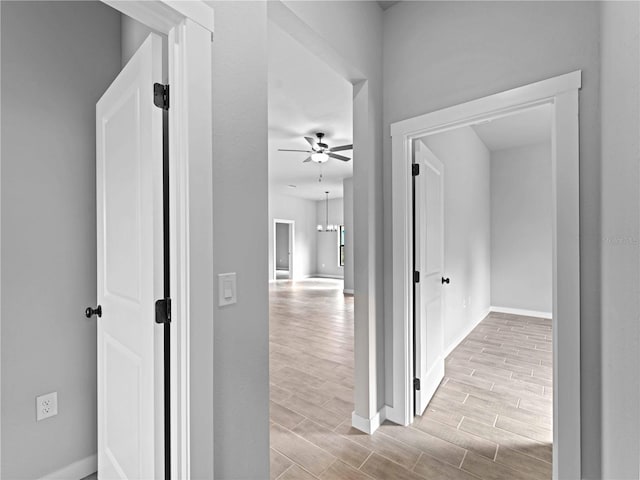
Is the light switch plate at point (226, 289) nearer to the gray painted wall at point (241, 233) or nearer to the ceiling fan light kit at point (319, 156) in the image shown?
the gray painted wall at point (241, 233)

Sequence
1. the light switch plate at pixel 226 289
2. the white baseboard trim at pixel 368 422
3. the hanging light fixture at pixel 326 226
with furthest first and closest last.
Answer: the hanging light fixture at pixel 326 226, the white baseboard trim at pixel 368 422, the light switch plate at pixel 226 289

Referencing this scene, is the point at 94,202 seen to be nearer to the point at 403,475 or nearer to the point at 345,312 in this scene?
the point at 403,475

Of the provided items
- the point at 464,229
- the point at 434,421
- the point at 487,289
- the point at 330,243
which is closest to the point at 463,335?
the point at 464,229

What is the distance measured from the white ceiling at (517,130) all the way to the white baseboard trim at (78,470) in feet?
17.1

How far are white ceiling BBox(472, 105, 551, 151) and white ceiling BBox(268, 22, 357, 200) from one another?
209 centimetres

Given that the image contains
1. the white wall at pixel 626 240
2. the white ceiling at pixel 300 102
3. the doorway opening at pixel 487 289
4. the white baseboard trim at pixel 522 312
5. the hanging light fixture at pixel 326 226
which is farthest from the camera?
the hanging light fixture at pixel 326 226

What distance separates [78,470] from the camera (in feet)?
5.95

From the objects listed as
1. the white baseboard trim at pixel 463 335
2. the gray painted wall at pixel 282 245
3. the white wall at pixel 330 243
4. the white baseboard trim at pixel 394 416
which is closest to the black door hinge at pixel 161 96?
the white baseboard trim at pixel 394 416

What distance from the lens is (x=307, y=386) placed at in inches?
118

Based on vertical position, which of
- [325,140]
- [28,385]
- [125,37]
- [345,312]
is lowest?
[345,312]

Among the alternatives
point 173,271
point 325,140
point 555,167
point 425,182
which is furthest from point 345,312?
point 173,271

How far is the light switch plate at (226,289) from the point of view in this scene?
125cm

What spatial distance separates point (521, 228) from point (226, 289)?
19.7ft

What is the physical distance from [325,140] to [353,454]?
4.75 m
